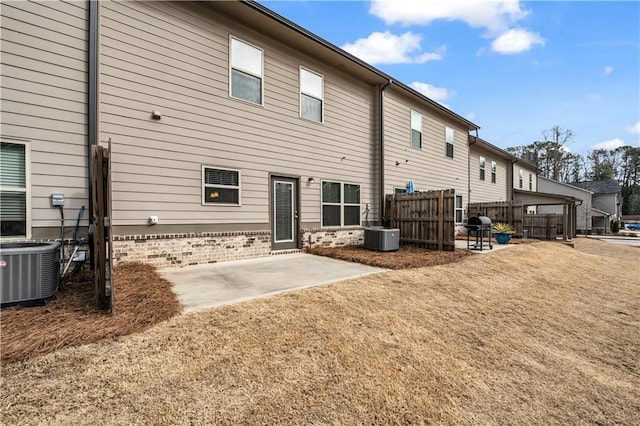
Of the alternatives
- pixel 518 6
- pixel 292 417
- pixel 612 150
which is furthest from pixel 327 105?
pixel 612 150

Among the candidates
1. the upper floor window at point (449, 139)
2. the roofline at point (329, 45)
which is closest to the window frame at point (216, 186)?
the roofline at point (329, 45)

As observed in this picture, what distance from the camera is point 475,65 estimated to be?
14000mm

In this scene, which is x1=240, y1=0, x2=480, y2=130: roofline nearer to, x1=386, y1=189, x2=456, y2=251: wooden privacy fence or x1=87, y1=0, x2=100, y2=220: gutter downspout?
x1=87, y1=0, x2=100, y2=220: gutter downspout

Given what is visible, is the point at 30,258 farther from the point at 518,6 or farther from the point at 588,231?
the point at 588,231

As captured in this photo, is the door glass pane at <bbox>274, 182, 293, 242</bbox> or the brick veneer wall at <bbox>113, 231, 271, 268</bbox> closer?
the brick veneer wall at <bbox>113, 231, 271, 268</bbox>

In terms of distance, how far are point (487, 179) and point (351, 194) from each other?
41.2ft

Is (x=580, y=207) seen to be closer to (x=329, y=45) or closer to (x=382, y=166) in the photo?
(x=382, y=166)

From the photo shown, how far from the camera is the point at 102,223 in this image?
3.27m

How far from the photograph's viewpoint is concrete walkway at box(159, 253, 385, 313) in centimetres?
410

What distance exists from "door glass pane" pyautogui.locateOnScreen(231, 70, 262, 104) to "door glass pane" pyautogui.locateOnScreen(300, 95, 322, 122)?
1432 millimetres

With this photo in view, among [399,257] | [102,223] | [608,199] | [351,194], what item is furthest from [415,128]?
[608,199]

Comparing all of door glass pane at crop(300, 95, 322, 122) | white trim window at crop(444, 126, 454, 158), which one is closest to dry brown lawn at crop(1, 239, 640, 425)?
door glass pane at crop(300, 95, 322, 122)

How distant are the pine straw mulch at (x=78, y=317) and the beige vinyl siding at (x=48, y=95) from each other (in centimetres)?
165

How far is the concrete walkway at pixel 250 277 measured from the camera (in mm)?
4102
